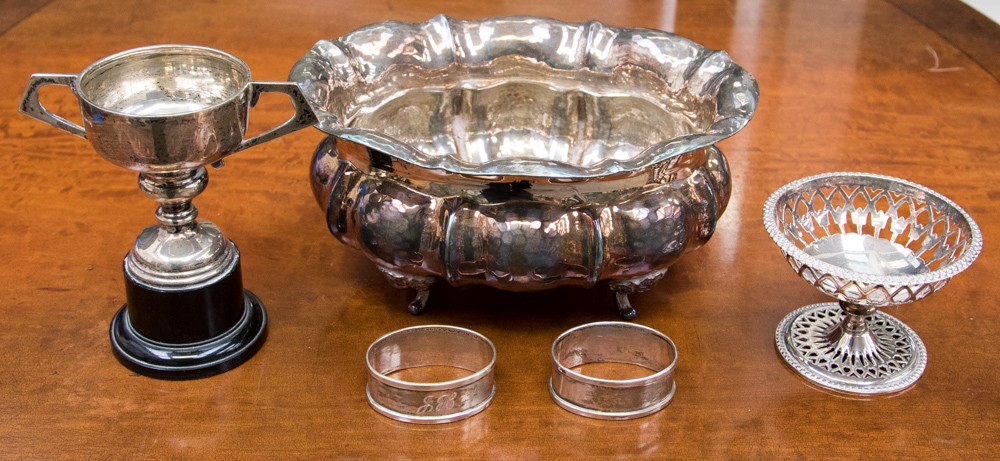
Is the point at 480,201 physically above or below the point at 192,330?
above

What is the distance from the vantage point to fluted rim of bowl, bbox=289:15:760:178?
3.24ft

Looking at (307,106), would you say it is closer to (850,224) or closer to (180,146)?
(180,146)

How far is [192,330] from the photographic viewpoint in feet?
3.48

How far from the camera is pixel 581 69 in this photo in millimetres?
1285

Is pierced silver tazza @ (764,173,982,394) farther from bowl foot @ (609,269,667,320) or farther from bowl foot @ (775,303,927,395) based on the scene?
bowl foot @ (609,269,667,320)

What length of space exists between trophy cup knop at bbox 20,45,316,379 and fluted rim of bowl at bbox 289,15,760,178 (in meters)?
0.08

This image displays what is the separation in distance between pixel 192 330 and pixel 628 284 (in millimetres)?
406

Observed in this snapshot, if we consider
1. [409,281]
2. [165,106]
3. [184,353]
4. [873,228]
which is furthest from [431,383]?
[873,228]

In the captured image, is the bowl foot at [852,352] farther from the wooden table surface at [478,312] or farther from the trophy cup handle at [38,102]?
the trophy cup handle at [38,102]

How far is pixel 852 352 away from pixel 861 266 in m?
0.10

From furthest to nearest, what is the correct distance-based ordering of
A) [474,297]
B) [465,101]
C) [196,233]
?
1. [465,101]
2. [474,297]
3. [196,233]

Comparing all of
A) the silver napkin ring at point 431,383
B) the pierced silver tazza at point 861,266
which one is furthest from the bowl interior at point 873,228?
the silver napkin ring at point 431,383

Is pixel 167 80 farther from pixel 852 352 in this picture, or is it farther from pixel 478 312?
pixel 852 352

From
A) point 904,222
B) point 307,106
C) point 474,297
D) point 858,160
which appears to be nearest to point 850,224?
point 904,222
